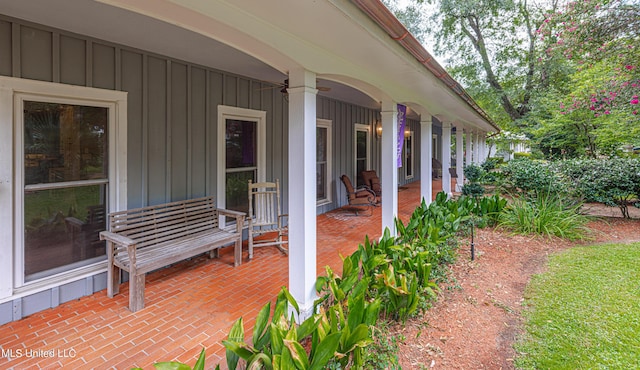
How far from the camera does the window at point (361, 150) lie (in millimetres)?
7965

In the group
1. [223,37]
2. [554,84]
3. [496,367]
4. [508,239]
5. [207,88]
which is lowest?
[496,367]

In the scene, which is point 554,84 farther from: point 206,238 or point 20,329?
point 20,329

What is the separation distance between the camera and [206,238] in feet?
11.9

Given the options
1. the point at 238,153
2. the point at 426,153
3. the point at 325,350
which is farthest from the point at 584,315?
the point at 238,153

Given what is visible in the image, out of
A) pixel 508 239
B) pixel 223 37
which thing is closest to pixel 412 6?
pixel 508 239

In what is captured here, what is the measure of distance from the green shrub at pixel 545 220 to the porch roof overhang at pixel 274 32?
2.77m

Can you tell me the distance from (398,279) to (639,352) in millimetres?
1640

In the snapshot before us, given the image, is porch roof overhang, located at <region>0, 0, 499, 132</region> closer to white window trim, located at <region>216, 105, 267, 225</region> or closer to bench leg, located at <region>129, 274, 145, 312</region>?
white window trim, located at <region>216, 105, 267, 225</region>

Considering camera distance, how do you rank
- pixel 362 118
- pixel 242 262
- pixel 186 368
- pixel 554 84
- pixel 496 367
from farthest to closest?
1. pixel 554 84
2. pixel 362 118
3. pixel 242 262
4. pixel 496 367
5. pixel 186 368

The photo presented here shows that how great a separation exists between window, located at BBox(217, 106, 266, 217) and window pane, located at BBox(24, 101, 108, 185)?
4.78 feet

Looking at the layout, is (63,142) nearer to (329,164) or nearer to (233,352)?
(233,352)

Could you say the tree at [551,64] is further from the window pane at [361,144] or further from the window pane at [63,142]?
the window pane at [63,142]

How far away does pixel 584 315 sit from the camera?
8.70ft

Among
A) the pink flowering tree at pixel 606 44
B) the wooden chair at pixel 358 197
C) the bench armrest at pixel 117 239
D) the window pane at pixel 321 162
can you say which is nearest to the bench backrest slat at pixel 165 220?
the bench armrest at pixel 117 239
